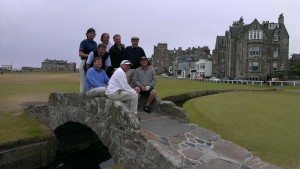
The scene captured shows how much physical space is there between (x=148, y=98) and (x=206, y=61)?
296ft

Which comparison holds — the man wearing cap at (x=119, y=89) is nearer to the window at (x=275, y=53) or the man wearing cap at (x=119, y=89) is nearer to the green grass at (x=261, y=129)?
the green grass at (x=261, y=129)

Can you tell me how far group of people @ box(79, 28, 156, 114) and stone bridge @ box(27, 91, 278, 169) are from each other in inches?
20.5

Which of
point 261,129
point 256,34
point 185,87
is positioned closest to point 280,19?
point 256,34

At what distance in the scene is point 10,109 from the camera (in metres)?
15.8

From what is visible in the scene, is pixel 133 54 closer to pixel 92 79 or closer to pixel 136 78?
pixel 136 78

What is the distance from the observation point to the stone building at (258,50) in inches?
2717

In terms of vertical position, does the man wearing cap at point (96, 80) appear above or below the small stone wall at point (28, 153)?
above

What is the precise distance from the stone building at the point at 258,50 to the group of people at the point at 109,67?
2396 inches

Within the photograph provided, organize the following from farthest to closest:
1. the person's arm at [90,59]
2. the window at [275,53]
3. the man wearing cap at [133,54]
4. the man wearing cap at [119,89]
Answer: the window at [275,53] → the man wearing cap at [133,54] → the person's arm at [90,59] → the man wearing cap at [119,89]

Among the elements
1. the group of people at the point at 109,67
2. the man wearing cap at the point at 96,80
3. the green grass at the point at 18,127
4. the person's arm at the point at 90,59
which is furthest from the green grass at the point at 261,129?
the green grass at the point at 18,127

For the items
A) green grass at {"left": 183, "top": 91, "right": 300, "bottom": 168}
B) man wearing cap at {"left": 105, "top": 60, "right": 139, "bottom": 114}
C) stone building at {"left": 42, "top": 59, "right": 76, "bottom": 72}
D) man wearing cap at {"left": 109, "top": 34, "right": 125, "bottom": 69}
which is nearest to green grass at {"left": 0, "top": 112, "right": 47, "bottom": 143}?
man wearing cap at {"left": 109, "top": 34, "right": 125, "bottom": 69}

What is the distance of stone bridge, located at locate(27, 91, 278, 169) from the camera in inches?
313

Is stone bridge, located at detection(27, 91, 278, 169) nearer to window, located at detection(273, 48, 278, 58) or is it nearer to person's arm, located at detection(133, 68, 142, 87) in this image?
person's arm, located at detection(133, 68, 142, 87)

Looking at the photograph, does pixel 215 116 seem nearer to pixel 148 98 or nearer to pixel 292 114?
pixel 292 114
